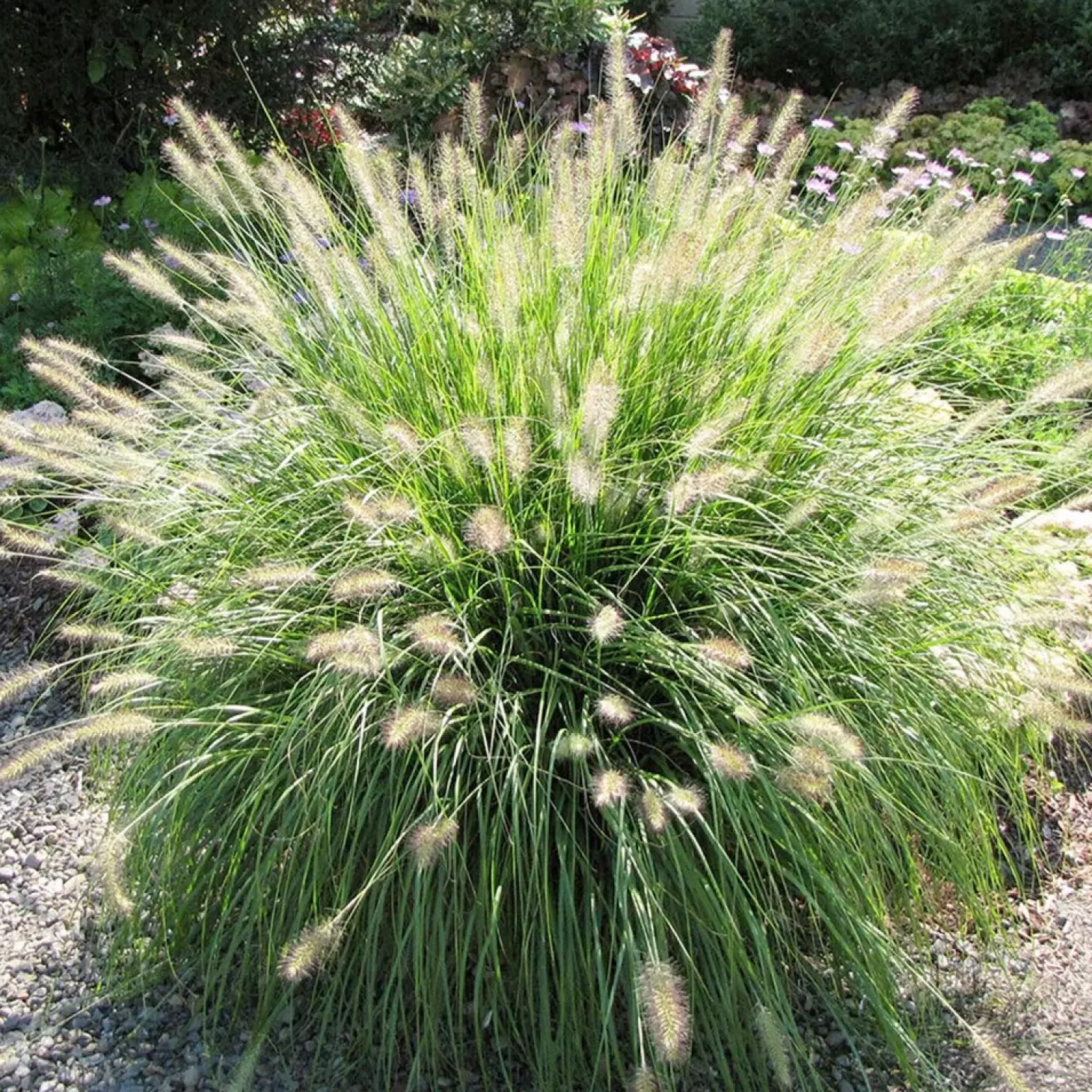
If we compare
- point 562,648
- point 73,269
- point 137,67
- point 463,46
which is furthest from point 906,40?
point 562,648

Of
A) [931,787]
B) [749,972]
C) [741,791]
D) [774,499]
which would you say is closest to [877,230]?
[774,499]

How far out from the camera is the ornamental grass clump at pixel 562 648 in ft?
6.98

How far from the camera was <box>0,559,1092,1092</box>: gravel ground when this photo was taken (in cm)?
234

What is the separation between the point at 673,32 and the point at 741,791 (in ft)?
32.2

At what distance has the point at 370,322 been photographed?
2789mm

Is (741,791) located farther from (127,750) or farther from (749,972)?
(127,750)

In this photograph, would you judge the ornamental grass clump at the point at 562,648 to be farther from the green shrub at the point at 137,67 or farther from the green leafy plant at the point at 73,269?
the green shrub at the point at 137,67

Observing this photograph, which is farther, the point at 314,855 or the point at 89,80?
the point at 89,80

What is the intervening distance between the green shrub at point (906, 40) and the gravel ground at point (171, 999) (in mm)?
7393

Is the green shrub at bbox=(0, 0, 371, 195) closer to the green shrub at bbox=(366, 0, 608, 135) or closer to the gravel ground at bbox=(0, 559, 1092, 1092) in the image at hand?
the green shrub at bbox=(366, 0, 608, 135)

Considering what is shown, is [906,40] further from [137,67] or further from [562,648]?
[562,648]

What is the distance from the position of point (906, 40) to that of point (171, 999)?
9.11m

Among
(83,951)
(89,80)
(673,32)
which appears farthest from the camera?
(673,32)

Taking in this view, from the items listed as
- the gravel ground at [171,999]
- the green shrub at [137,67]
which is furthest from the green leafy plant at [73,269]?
the gravel ground at [171,999]
